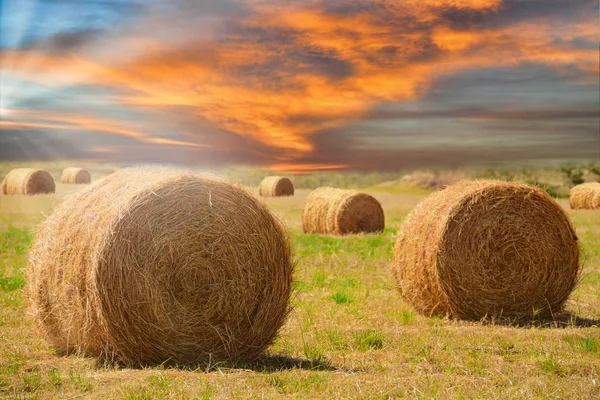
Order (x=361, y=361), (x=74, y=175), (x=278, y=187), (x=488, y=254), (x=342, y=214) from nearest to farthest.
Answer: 1. (x=361, y=361)
2. (x=488, y=254)
3. (x=342, y=214)
4. (x=278, y=187)
5. (x=74, y=175)

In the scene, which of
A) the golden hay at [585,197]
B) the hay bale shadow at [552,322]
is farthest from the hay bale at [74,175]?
the hay bale shadow at [552,322]

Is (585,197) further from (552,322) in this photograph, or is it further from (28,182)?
(28,182)

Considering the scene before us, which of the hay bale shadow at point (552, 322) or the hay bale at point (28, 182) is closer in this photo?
the hay bale shadow at point (552, 322)

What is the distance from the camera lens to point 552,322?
1077 cm

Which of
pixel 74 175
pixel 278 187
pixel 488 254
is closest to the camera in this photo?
pixel 488 254

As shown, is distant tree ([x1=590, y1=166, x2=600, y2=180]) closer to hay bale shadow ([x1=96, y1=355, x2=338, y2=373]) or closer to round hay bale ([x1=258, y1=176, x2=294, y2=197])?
round hay bale ([x1=258, y1=176, x2=294, y2=197])

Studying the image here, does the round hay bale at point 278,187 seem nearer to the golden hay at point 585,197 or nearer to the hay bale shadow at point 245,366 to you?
the golden hay at point 585,197

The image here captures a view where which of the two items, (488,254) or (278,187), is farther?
(278,187)

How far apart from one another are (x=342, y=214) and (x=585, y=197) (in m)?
16.3

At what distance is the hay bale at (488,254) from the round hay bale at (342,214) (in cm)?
1218

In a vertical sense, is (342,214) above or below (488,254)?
below

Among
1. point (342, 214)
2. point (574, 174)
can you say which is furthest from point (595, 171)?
point (342, 214)

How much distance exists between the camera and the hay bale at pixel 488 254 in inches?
436

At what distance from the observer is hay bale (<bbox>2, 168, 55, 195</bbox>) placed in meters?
38.9
